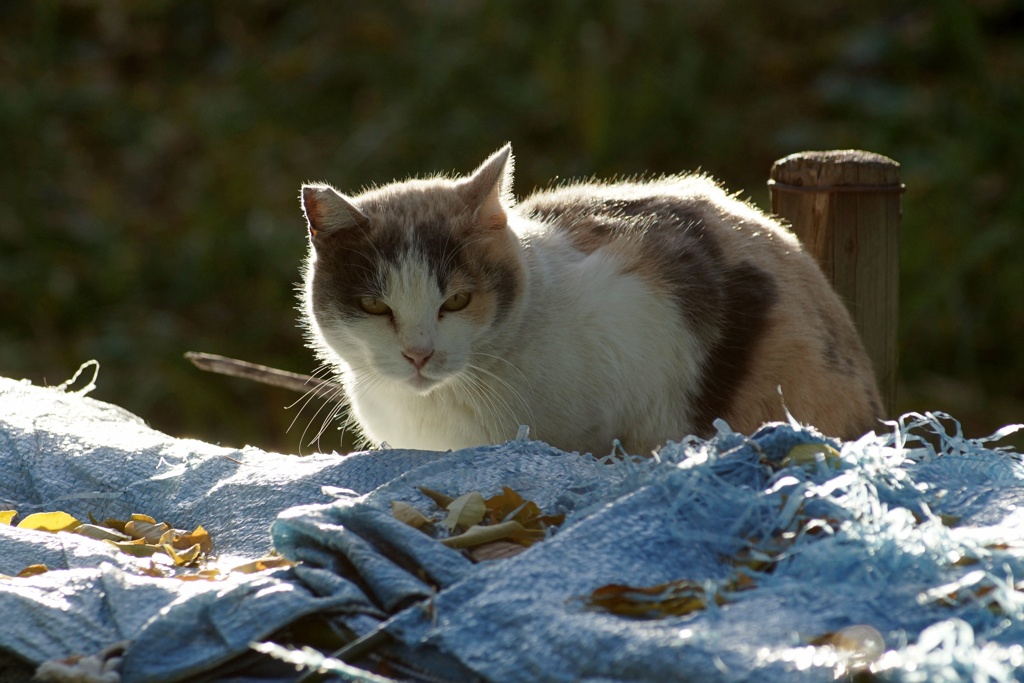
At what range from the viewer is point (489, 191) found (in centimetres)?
185

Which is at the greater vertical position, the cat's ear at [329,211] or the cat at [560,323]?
the cat's ear at [329,211]

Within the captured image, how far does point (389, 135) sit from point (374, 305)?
3550 mm

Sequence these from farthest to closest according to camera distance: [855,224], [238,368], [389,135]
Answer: [389,135]
[855,224]
[238,368]

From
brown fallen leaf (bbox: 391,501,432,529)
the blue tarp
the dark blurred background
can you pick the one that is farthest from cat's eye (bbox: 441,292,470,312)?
the dark blurred background

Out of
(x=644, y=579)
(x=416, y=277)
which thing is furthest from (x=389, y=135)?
(x=644, y=579)

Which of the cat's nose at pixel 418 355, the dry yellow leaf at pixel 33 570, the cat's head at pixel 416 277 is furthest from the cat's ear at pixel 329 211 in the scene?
the dry yellow leaf at pixel 33 570

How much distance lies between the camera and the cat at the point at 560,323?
179 centimetres

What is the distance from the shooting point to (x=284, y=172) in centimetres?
533

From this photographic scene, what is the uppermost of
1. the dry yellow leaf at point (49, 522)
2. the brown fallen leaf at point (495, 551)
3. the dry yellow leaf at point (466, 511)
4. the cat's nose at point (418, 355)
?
the cat's nose at point (418, 355)

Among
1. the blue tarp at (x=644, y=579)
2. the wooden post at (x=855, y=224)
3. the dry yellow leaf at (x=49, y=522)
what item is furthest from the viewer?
the wooden post at (x=855, y=224)

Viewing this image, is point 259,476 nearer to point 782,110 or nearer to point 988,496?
point 988,496

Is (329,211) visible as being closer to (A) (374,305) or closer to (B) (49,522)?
(A) (374,305)

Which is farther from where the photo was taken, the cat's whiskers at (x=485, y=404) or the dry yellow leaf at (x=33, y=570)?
the cat's whiskers at (x=485, y=404)

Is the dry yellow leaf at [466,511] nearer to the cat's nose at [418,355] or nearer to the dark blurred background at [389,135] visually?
the cat's nose at [418,355]
